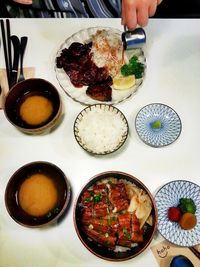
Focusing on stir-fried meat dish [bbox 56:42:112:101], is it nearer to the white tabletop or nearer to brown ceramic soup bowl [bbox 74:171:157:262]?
the white tabletop

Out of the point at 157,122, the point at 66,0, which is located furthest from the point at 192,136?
the point at 66,0

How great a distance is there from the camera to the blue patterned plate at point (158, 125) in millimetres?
1794

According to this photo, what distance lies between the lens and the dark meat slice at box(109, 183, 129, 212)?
1.59 meters

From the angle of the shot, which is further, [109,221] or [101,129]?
[101,129]

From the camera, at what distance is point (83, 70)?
1.94 metres

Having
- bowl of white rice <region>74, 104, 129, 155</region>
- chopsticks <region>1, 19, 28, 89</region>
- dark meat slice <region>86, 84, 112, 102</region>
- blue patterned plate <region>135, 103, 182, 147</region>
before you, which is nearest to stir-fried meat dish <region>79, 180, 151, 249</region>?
bowl of white rice <region>74, 104, 129, 155</region>

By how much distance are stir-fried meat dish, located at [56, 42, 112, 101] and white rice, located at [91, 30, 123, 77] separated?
0.11 feet

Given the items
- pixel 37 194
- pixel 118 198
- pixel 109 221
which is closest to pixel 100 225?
pixel 109 221

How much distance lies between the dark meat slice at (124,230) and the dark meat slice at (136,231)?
0.06 feet

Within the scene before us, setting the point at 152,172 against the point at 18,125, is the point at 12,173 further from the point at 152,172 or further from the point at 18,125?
the point at 152,172

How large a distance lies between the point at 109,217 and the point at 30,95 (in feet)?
2.58

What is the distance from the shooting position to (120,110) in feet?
6.22

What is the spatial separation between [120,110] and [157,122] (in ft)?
0.74

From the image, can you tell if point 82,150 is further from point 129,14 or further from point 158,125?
point 129,14
